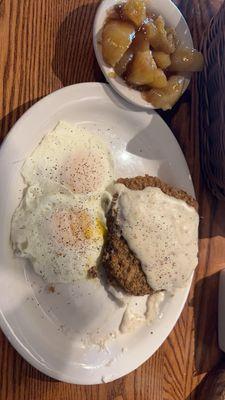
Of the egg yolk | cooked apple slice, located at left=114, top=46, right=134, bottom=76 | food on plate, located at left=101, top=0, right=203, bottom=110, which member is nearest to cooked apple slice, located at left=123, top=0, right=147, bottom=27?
food on plate, located at left=101, top=0, right=203, bottom=110

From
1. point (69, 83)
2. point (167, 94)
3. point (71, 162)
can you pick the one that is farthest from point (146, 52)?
point (71, 162)

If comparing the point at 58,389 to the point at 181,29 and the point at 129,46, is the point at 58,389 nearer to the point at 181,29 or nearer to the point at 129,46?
the point at 129,46

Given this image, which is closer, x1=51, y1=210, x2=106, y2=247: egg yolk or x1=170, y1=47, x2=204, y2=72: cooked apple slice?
x1=51, y1=210, x2=106, y2=247: egg yolk

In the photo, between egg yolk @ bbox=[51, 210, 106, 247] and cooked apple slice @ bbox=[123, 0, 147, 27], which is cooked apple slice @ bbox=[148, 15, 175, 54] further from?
egg yolk @ bbox=[51, 210, 106, 247]

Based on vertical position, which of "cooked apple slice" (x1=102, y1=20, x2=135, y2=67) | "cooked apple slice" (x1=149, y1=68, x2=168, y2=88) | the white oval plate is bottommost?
the white oval plate

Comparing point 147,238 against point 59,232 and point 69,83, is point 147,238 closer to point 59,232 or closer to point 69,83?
point 59,232

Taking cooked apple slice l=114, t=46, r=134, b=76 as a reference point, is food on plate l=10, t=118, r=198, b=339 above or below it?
below
